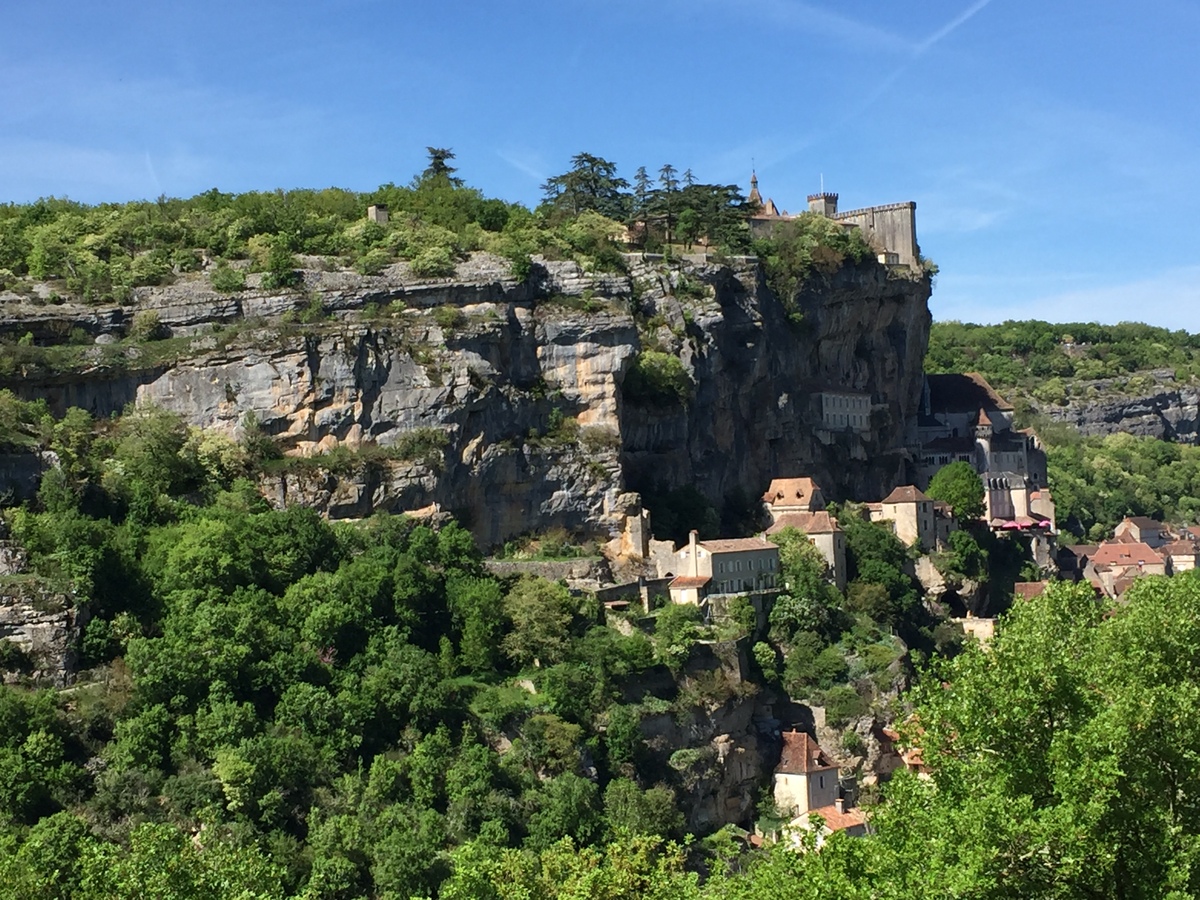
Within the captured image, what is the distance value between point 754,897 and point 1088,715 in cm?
718

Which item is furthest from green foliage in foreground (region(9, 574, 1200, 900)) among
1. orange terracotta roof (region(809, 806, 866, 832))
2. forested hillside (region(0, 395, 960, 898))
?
orange terracotta roof (region(809, 806, 866, 832))

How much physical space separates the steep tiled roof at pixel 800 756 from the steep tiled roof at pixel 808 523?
12754 mm

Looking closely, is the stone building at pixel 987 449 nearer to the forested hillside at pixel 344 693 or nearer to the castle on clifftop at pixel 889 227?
the castle on clifftop at pixel 889 227

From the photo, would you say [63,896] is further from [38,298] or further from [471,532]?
[38,298]

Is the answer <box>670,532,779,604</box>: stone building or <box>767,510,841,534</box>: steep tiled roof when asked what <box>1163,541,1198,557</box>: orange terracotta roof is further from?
<box>670,532,779,604</box>: stone building

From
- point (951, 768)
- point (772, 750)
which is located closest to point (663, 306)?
point (772, 750)

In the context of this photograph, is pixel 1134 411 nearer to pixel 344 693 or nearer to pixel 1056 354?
pixel 1056 354

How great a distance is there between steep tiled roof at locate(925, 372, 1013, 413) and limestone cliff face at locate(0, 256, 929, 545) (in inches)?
909

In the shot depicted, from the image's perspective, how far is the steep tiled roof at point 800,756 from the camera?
60969 mm

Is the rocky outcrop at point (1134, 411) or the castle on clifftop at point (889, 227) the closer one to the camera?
the castle on clifftop at point (889, 227)

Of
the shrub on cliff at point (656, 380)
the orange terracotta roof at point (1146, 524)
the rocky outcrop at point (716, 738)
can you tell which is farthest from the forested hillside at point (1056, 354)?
the rocky outcrop at point (716, 738)

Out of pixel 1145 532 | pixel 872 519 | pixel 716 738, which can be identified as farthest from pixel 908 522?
pixel 1145 532

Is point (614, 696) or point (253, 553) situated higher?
point (253, 553)

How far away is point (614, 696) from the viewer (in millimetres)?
57844
